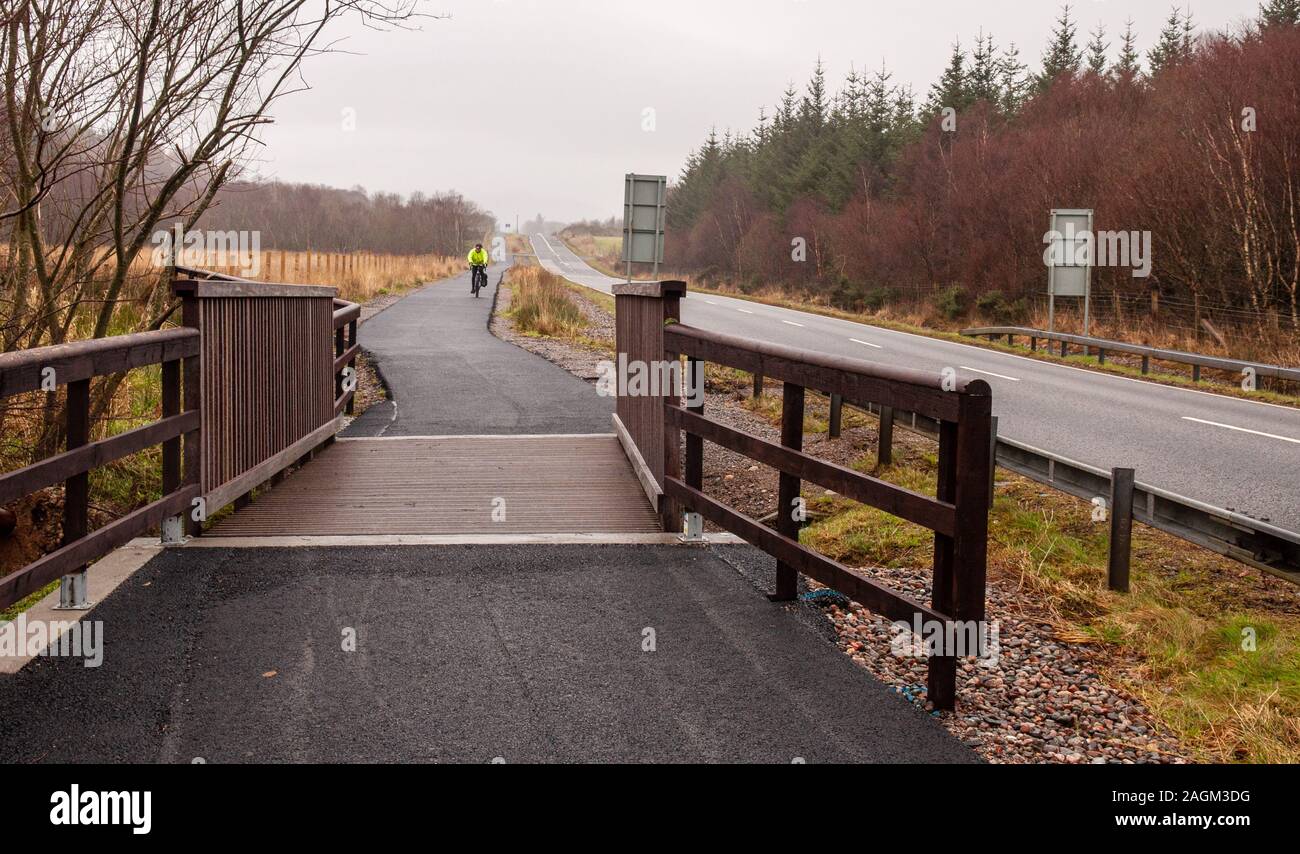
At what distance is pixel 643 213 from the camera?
23938 millimetres

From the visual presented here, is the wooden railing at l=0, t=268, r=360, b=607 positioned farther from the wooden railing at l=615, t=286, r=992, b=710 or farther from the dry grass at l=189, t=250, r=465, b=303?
the dry grass at l=189, t=250, r=465, b=303

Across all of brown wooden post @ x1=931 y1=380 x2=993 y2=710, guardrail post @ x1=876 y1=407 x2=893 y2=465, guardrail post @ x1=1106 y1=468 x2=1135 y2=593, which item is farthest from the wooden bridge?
guardrail post @ x1=876 y1=407 x2=893 y2=465

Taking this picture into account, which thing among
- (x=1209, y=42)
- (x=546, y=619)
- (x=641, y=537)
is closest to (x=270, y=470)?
(x=641, y=537)

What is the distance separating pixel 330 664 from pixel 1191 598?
5.59m

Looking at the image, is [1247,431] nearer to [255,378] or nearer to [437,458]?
[437,458]

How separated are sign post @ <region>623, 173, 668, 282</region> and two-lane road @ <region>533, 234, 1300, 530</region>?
388 cm

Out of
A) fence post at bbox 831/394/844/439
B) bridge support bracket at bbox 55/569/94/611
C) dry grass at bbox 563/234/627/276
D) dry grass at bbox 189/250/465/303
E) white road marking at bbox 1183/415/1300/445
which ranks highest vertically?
dry grass at bbox 563/234/627/276

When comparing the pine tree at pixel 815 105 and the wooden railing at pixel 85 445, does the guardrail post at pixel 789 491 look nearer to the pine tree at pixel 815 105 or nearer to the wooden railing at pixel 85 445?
the wooden railing at pixel 85 445

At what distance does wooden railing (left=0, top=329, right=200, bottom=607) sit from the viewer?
4.77 metres

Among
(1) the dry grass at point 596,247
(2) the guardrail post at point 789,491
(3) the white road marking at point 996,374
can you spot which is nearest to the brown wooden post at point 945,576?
(2) the guardrail post at point 789,491

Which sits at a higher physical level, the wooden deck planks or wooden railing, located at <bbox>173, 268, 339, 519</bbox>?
wooden railing, located at <bbox>173, 268, 339, 519</bbox>

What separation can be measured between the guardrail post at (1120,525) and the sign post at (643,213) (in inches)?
667

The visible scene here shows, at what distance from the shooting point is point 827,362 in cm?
538

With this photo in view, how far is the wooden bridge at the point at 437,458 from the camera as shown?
14.9ft
